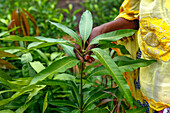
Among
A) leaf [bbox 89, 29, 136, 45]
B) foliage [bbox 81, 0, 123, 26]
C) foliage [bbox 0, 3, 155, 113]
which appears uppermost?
foliage [bbox 81, 0, 123, 26]

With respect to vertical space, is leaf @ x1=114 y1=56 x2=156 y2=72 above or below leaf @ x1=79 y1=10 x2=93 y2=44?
below

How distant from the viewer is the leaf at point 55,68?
0.80 meters

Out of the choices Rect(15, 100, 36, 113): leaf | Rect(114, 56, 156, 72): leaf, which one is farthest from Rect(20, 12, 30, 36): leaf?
Rect(114, 56, 156, 72): leaf

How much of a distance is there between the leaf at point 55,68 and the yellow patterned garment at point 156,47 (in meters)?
0.37

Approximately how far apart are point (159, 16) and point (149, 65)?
10.1 inches

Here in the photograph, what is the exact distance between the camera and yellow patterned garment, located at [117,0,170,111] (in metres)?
0.79

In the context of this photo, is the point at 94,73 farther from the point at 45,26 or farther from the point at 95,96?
the point at 45,26

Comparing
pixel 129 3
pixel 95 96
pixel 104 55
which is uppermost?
pixel 129 3

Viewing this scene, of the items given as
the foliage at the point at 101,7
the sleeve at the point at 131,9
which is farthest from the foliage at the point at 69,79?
the foliage at the point at 101,7

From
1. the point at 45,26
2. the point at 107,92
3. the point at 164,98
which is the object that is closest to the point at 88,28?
the point at 107,92

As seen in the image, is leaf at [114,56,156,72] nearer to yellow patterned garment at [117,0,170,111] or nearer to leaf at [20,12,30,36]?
yellow patterned garment at [117,0,170,111]

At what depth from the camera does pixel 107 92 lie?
3.36 ft

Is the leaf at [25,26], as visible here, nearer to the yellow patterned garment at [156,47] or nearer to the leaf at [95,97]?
the leaf at [95,97]

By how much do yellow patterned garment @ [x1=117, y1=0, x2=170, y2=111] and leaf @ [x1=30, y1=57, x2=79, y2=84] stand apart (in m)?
0.37
